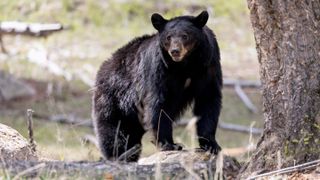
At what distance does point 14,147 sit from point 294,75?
8.07ft

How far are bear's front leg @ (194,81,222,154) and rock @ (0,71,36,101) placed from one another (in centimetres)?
674

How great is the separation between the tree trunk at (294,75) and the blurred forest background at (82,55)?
476 cm

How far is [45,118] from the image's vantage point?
13.1 m

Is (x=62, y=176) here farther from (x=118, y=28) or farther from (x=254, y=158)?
(x=118, y=28)

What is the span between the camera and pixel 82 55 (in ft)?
53.8

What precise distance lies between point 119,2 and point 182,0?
140 cm

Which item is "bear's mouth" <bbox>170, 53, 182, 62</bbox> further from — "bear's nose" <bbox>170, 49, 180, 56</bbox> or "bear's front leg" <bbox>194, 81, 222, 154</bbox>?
→ "bear's front leg" <bbox>194, 81, 222, 154</bbox>

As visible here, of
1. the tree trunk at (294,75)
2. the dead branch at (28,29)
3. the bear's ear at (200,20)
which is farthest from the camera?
the dead branch at (28,29)

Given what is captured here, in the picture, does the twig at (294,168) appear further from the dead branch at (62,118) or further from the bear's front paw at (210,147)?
the dead branch at (62,118)

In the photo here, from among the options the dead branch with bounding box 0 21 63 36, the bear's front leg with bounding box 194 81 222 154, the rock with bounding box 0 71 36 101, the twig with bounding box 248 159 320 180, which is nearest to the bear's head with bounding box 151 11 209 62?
the bear's front leg with bounding box 194 81 222 154

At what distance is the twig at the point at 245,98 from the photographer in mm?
13649

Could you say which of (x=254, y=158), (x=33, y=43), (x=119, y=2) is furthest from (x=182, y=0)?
(x=254, y=158)

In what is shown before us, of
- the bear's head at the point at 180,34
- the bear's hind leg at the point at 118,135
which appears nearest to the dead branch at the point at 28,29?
the bear's hind leg at the point at 118,135

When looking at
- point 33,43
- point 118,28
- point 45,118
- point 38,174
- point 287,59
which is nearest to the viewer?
point 38,174
